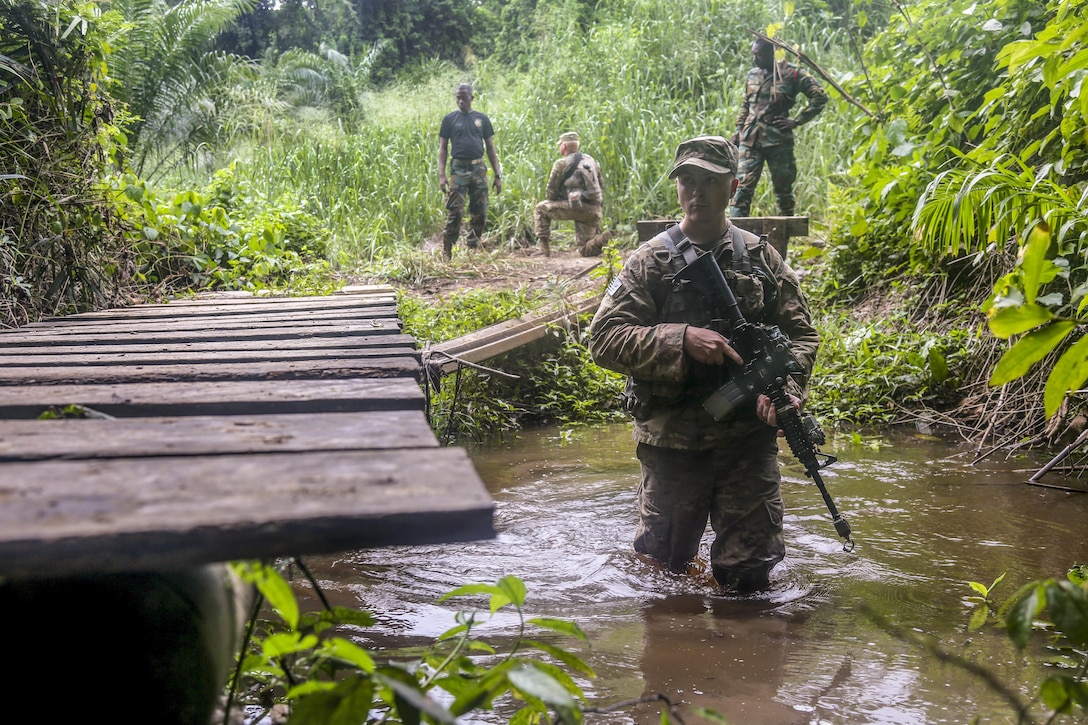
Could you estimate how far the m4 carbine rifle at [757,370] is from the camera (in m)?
3.13

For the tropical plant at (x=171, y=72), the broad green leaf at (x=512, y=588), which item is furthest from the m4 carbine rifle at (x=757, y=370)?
the tropical plant at (x=171, y=72)

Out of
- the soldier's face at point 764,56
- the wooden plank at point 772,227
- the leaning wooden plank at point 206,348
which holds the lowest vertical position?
the wooden plank at point 772,227

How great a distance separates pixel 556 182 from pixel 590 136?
1877 mm

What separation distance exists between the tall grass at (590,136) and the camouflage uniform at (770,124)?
1282 mm

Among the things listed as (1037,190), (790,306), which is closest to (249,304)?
(790,306)

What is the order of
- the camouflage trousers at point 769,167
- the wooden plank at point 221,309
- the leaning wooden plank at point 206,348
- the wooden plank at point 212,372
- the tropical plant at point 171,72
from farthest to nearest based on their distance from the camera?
1. the tropical plant at point 171,72
2. the camouflage trousers at point 769,167
3. the wooden plank at point 221,309
4. the leaning wooden plank at point 206,348
5. the wooden plank at point 212,372

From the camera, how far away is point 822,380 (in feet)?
22.1

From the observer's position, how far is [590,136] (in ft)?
38.7

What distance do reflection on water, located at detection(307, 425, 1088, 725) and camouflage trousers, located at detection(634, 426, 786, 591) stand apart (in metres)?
0.12

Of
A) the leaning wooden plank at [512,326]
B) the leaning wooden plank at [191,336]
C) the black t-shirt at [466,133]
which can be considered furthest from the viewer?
the black t-shirt at [466,133]

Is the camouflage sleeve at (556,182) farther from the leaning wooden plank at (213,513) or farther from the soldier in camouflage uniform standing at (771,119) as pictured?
the leaning wooden plank at (213,513)

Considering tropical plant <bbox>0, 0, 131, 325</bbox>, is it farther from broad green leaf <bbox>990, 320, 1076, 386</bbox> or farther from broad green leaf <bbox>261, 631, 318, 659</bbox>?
broad green leaf <bbox>990, 320, 1076, 386</bbox>

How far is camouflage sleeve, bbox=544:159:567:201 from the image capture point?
10.2m

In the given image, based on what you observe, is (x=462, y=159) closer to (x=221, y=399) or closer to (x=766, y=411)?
(x=766, y=411)
